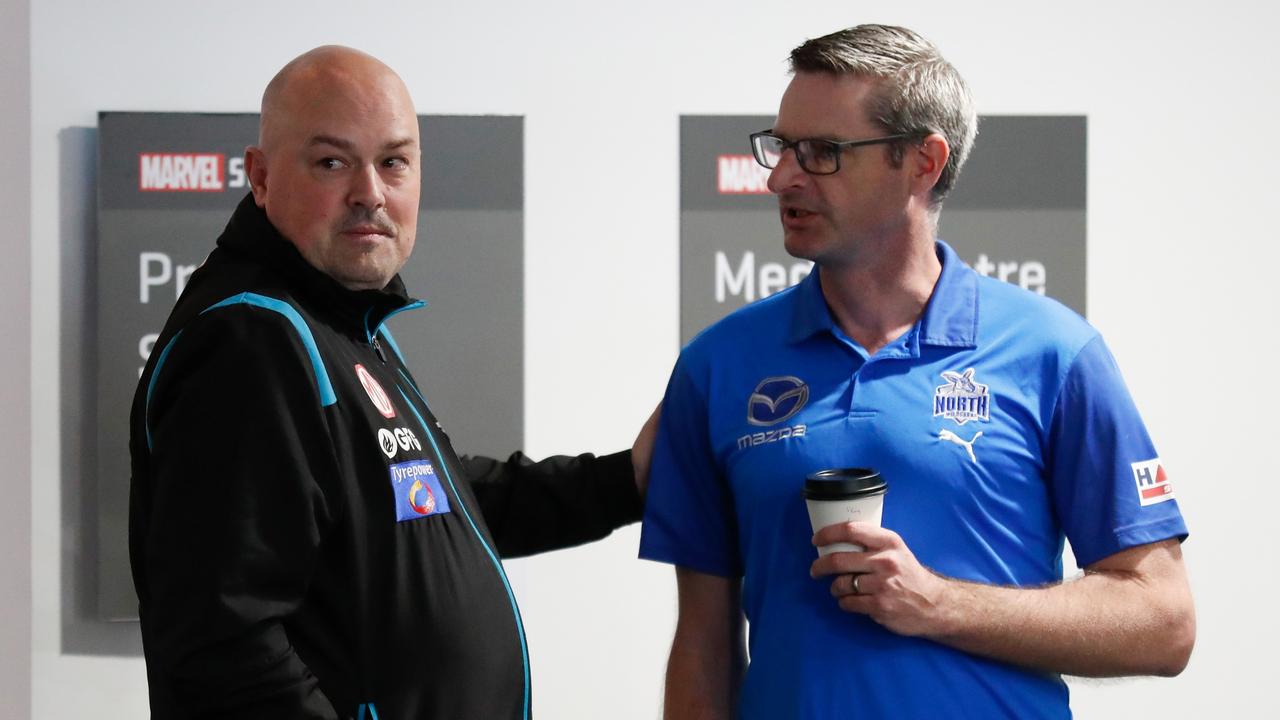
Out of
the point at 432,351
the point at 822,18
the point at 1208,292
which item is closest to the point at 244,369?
the point at 432,351

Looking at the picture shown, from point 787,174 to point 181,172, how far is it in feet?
5.67

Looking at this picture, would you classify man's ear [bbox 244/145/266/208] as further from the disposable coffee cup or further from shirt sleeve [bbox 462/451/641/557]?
the disposable coffee cup

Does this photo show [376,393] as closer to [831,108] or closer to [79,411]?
[831,108]

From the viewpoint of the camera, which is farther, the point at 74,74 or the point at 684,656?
the point at 74,74

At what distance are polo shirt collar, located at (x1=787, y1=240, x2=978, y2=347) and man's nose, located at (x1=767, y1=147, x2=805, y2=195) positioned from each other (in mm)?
154

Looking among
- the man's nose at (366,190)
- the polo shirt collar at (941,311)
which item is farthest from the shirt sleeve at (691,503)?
the man's nose at (366,190)

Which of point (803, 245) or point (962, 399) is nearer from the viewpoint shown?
point (962, 399)

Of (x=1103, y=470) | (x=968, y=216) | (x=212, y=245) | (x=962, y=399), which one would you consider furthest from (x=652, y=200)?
(x=1103, y=470)

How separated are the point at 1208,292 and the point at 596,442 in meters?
1.59

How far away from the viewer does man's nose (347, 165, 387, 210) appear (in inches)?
63.9

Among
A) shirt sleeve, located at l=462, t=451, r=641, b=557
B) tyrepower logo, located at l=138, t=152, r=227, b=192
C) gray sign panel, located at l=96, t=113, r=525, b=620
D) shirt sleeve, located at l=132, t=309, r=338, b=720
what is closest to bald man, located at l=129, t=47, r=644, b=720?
shirt sleeve, located at l=132, t=309, r=338, b=720

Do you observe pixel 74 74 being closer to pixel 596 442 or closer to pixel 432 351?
pixel 432 351

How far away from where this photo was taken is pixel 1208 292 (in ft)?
9.31

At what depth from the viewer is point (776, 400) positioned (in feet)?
5.06
